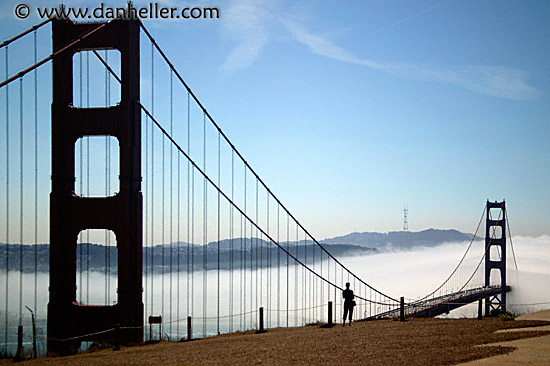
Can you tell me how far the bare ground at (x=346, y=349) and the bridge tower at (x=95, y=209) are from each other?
5.56 feet

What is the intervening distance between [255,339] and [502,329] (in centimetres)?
634

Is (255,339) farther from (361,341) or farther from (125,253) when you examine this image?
(125,253)

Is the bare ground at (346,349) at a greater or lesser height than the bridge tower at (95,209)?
lesser

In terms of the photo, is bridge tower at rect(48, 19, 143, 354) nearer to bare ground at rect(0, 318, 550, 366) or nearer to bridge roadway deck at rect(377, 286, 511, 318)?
bare ground at rect(0, 318, 550, 366)

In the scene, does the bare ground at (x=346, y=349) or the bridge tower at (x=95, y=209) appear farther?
the bridge tower at (x=95, y=209)

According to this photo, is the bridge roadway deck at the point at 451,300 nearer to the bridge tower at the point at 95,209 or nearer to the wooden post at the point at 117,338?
the bridge tower at the point at 95,209

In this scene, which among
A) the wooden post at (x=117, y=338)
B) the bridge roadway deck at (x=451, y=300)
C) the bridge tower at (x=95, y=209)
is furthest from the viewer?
the bridge roadway deck at (x=451, y=300)

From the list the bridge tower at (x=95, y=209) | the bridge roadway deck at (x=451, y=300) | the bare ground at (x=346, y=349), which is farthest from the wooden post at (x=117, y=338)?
the bridge roadway deck at (x=451, y=300)

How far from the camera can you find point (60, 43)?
714 inches

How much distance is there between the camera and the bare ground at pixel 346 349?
36.2 feet

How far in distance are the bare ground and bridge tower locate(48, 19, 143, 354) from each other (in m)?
1.69

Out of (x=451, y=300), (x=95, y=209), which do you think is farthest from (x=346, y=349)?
(x=451, y=300)

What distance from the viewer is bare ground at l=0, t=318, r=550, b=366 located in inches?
435

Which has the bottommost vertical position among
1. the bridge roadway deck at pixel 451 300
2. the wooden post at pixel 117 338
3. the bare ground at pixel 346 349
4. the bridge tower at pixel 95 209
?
the bridge roadway deck at pixel 451 300
